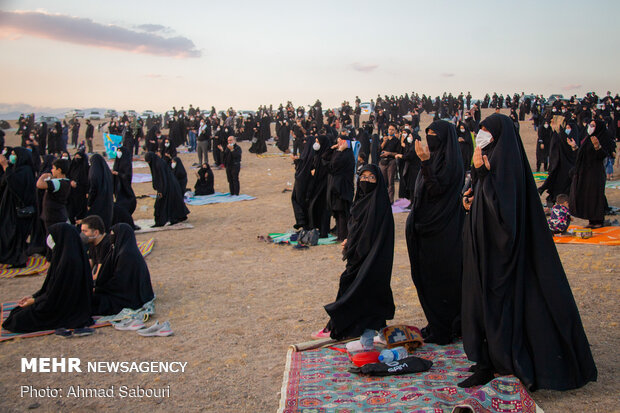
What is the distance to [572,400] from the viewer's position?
3184mm

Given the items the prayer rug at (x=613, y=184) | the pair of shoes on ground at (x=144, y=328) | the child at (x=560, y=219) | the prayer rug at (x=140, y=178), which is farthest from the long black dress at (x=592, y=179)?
the prayer rug at (x=140, y=178)

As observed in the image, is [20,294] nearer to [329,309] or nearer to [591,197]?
[329,309]

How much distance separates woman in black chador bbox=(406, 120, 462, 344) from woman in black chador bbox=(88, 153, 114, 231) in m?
6.05

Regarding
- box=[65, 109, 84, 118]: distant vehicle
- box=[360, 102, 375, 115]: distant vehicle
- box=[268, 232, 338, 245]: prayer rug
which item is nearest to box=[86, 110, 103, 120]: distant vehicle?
box=[65, 109, 84, 118]: distant vehicle

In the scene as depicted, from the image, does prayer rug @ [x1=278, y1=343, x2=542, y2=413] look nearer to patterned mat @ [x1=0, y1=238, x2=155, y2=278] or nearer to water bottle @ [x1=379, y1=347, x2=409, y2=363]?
water bottle @ [x1=379, y1=347, x2=409, y2=363]

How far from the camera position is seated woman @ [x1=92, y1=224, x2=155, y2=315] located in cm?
563

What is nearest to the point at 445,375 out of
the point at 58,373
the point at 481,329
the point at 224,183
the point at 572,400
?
the point at 481,329

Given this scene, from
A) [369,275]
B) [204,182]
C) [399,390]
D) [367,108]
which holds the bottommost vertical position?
[399,390]

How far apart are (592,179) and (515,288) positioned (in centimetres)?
617

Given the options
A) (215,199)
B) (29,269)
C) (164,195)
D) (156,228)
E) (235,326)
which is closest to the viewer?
(235,326)

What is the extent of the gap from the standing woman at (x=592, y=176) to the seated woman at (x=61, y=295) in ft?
24.4

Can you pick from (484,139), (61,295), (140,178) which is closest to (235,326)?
(61,295)

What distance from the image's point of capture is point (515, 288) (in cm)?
332

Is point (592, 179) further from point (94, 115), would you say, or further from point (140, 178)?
point (94, 115)
